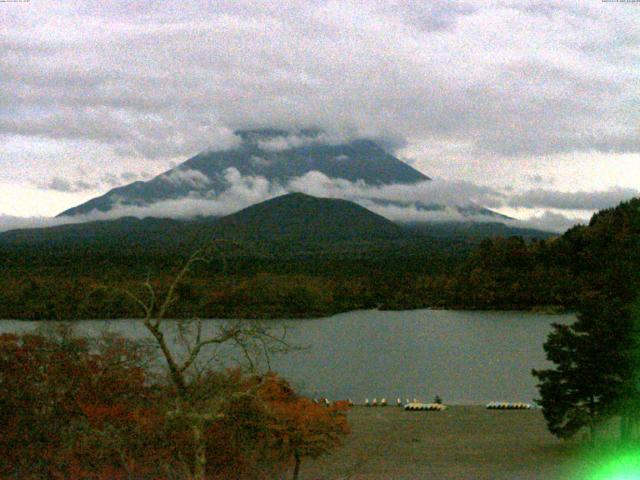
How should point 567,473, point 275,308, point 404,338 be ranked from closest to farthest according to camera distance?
point 567,473
point 404,338
point 275,308

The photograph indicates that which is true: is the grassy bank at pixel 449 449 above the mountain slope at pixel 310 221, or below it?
below

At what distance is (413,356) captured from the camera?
2703cm

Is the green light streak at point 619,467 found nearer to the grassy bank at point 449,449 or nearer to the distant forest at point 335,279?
the grassy bank at point 449,449

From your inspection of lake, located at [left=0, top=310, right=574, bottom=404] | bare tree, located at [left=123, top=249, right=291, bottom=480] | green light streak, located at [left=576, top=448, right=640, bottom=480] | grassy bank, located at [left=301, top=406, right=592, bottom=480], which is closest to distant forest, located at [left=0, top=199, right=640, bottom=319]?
lake, located at [left=0, top=310, right=574, bottom=404]

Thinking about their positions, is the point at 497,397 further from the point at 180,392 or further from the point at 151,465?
the point at 180,392

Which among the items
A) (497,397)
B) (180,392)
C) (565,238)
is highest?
(565,238)

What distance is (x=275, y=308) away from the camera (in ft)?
131

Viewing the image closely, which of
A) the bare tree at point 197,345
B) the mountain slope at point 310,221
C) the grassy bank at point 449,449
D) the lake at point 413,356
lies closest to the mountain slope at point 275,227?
the mountain slope at point 310,221

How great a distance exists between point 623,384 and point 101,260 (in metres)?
42.5

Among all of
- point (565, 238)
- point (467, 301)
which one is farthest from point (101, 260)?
point (565, 238)

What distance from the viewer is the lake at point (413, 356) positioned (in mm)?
20703

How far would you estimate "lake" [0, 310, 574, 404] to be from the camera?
67.9 feet

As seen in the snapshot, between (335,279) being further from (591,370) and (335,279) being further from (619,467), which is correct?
(619,467)

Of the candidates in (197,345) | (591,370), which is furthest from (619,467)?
(197,345)
